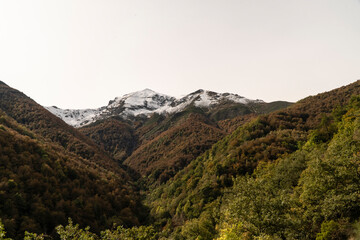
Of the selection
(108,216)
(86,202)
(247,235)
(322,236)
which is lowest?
(108,216)

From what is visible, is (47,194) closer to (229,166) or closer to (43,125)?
(229,166)

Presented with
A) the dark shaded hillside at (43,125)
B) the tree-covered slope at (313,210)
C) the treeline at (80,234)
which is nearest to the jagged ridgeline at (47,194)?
the treeline at (80,234)

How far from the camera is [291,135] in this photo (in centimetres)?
8500

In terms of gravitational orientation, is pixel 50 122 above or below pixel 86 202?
above

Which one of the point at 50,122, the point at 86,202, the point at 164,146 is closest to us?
the point at 86,202

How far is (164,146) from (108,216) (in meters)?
110

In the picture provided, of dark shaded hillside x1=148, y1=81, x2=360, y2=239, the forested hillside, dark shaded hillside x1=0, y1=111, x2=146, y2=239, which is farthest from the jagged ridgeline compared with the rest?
dark shaded hillside x1=148, y1=81, x2=360, y2=239

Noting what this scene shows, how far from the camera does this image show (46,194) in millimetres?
49094

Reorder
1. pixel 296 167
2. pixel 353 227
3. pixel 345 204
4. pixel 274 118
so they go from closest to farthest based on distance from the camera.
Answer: pixel 353 227 < pixel 345 204 < pixel 296 167 < pixel 274 118

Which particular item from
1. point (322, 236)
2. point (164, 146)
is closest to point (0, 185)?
point (322, 236)

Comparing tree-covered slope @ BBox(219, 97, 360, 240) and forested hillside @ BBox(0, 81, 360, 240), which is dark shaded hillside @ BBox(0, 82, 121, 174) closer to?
forested hillside @ BBox(0, 81, 360, 240)

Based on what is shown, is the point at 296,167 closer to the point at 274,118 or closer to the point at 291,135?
the point at 291,135

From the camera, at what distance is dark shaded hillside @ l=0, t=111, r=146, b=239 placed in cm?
4000

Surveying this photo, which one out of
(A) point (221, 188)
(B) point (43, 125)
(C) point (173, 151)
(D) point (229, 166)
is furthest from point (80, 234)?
(C) point (173, 151)
